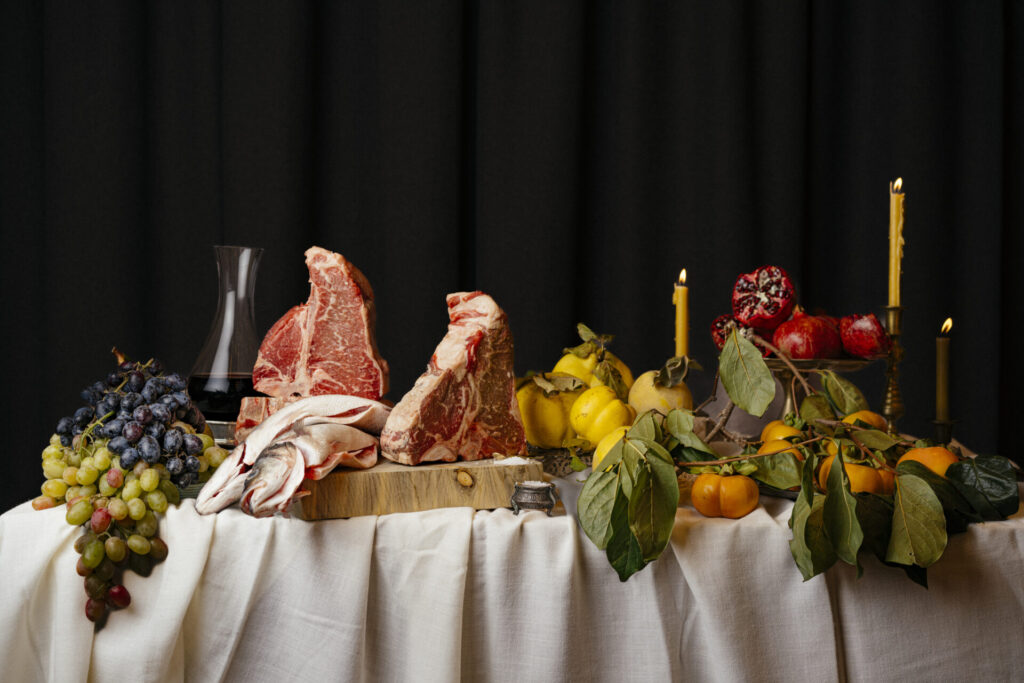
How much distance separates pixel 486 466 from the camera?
948 mm

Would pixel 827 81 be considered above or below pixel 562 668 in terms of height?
above

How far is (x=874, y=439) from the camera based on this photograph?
0.96m

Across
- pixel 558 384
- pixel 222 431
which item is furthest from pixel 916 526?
pixel 222 431

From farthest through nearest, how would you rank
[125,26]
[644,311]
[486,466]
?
[644,311], [125,26], [486,466]

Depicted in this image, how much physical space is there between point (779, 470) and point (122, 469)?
766 mm

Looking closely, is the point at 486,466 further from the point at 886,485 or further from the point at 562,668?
the point at 886,485

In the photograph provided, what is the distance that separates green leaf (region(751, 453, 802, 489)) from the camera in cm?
92

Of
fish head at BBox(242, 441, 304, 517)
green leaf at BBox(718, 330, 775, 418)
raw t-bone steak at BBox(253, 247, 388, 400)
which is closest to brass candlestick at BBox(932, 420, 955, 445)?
green leaf at BBox(718, 330, 775, 418)

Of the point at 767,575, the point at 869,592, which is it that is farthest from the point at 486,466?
the point at 869,592

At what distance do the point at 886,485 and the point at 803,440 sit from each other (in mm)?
127

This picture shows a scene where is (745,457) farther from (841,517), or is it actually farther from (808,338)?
(808,338)

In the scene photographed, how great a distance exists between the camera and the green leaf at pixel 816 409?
3.71ft

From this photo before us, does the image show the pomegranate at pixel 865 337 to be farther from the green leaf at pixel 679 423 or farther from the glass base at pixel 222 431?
the glass base at pixel 222 431

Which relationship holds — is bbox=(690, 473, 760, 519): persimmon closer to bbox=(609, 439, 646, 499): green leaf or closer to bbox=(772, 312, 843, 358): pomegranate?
bbox=(609, 439, 646, 499): green leaf
